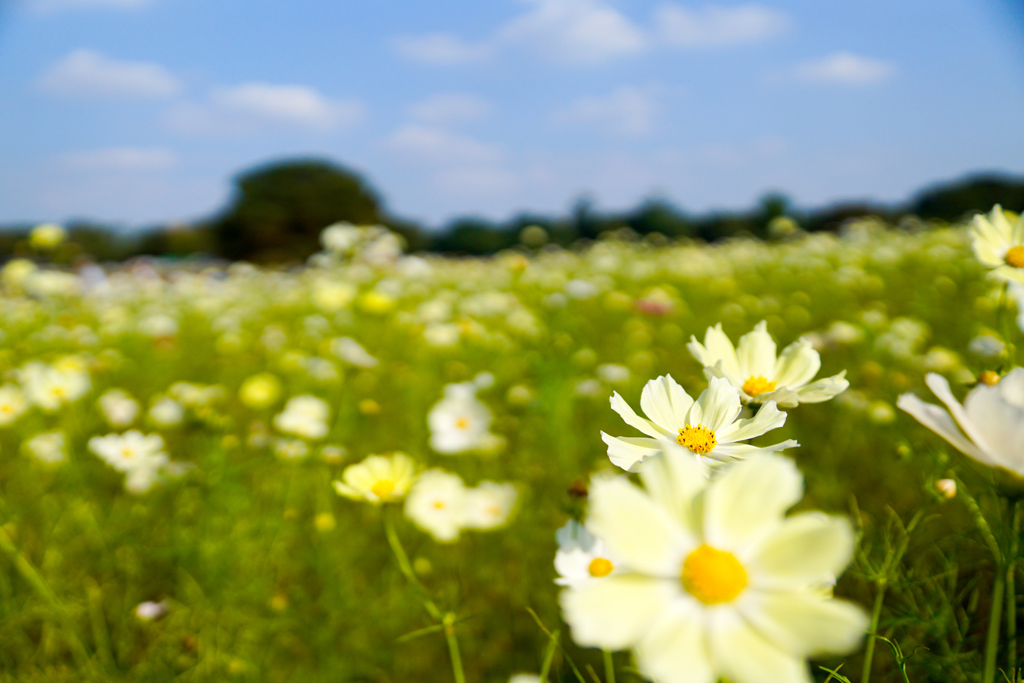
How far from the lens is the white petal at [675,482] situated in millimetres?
282

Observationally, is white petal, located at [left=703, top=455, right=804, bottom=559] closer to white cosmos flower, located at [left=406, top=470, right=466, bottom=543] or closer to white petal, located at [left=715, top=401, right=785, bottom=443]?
white petal, located at [left=715, top=401, right=785, bottom=443]

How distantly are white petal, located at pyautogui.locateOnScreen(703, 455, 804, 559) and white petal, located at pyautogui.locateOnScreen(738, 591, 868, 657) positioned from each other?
1.1 inches

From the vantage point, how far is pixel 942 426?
32cm

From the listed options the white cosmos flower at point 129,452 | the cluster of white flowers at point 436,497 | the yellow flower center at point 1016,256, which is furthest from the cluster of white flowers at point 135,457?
the yellow flower center at point 1016,256

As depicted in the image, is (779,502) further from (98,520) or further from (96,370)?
(96,370)

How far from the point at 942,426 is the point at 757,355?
0.75ft

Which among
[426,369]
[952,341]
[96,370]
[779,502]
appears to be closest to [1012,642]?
[779,502]

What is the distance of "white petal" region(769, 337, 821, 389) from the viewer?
0.52 meters

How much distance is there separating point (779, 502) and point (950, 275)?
3568mm

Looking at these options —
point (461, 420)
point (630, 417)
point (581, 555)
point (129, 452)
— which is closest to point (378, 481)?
point (581, 555)

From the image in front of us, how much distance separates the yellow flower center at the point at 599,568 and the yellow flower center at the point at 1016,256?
56cm

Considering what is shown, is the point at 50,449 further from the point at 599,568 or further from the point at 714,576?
the point at 714,576

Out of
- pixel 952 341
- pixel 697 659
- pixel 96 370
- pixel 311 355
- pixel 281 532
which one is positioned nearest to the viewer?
pixel 697 659

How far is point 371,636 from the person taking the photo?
104 centimetres
